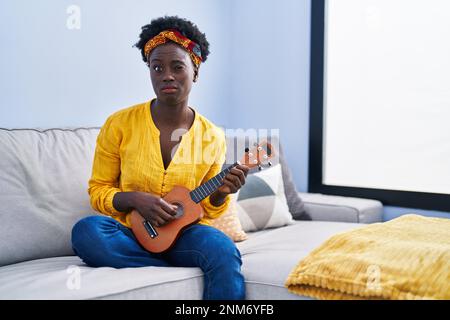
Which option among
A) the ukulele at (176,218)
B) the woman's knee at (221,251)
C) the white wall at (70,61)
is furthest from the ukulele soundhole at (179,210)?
the white wall at (70,61)

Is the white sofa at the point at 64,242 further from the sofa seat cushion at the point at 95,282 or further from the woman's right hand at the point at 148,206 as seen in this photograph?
the woman's right hand at the point at 148,206

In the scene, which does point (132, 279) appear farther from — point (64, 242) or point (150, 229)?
point (64, 242)

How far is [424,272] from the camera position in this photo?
4.43 ft

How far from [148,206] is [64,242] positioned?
15.6 inches

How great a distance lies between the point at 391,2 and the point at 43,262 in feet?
6.56

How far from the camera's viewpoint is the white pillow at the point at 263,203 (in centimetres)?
224

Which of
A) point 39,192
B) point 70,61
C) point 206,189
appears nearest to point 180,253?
point 206,189

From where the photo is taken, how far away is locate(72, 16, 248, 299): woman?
1.54 m

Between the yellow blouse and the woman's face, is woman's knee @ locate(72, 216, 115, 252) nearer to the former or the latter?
the yellow blouse

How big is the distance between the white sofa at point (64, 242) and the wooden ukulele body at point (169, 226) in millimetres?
86

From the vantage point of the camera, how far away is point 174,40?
1.69 m

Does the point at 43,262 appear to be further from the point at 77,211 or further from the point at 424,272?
the point at 424,272

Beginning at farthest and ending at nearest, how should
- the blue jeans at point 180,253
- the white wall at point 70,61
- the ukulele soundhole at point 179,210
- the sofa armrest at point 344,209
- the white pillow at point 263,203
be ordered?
the sofa armrest at point 344,209 < the white pillow at point 263,203 < the white wall at point 70,61 < the ukulele soundhole at point 179,210 < the blue jeans at point 180,253

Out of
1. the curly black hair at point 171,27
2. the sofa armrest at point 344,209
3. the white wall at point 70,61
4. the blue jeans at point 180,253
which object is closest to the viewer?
the blue jeans at point 180,253
